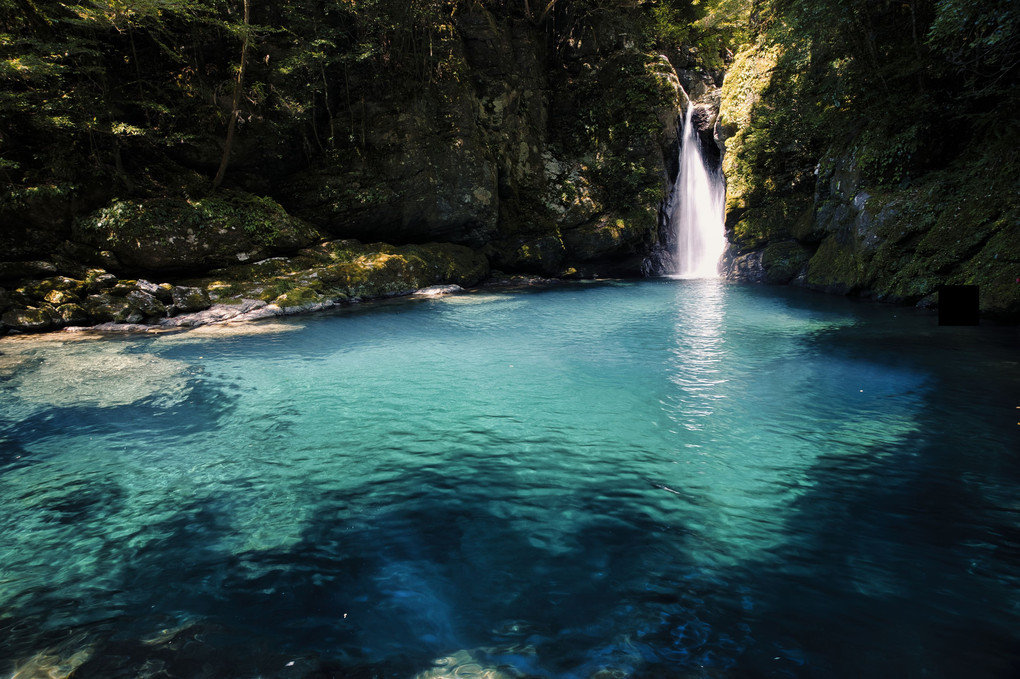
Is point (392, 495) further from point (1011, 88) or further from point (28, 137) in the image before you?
point (28, 137)

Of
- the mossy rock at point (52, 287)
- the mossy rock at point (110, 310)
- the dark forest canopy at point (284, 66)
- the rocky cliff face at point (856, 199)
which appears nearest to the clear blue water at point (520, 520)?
the rocky cliff face at point (856, 199)

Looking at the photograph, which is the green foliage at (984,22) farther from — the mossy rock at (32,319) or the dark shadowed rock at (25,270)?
the dark shadowed rock at (25,270)

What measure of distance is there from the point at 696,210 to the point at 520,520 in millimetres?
22439

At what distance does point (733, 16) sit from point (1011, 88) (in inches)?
408

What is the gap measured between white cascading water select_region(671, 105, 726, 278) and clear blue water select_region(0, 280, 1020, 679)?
15862 mm

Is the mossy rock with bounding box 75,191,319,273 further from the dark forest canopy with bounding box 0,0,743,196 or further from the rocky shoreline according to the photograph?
the dark forest canopy with bounding box 0,0,743,196

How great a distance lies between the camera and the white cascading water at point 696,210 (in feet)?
76.0

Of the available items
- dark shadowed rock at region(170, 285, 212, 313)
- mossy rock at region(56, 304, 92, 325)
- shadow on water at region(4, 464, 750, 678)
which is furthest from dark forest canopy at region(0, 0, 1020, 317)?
shadow on water at region(4, 464, 750, 678)

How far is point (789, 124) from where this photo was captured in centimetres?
1780

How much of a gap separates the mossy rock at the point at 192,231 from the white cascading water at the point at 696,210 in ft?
53.9

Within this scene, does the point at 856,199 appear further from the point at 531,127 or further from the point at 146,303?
the point at 146,303

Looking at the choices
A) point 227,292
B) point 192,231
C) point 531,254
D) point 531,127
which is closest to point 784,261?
point 531,254

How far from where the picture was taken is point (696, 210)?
2333 cm

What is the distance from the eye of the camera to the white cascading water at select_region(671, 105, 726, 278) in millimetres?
23156
